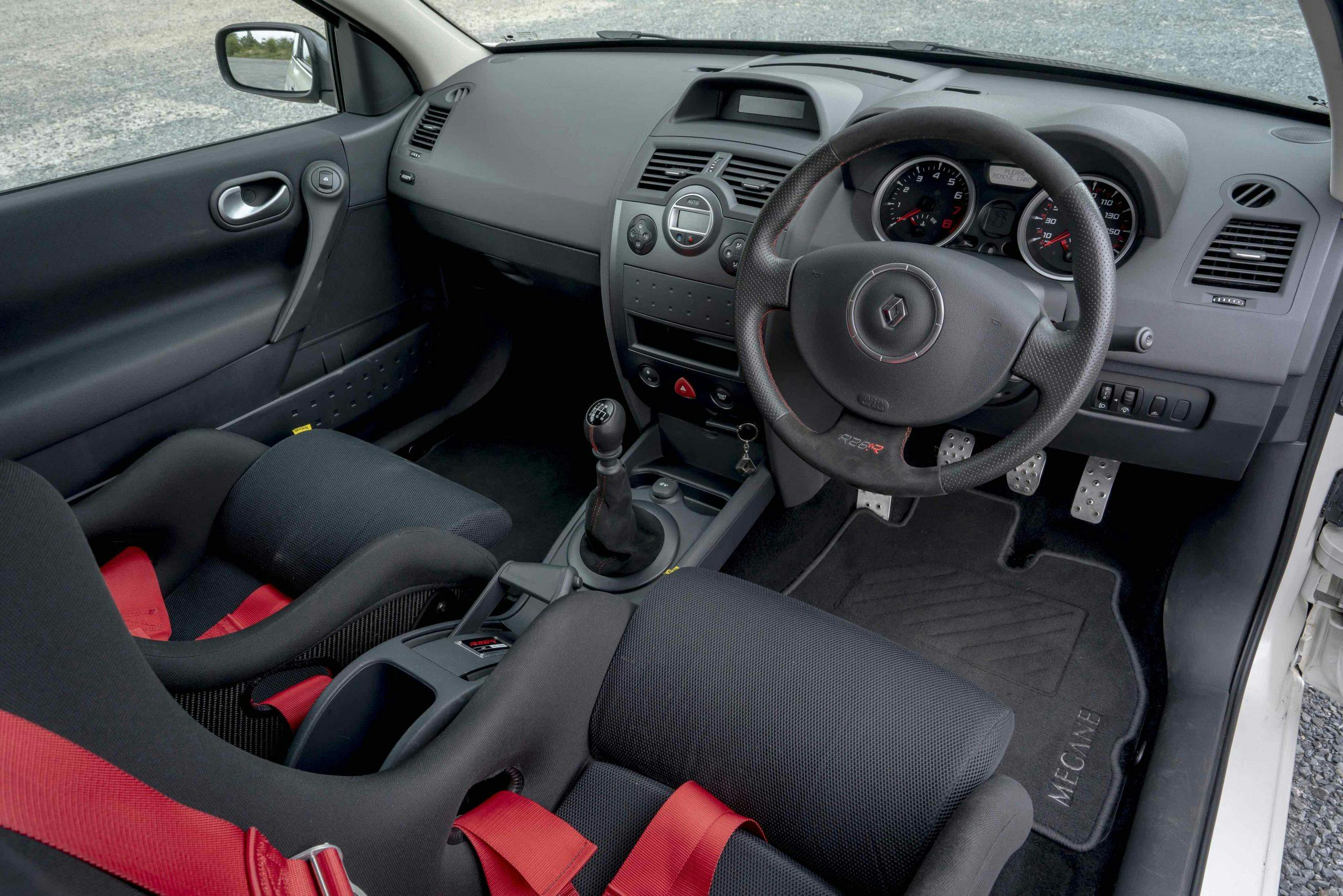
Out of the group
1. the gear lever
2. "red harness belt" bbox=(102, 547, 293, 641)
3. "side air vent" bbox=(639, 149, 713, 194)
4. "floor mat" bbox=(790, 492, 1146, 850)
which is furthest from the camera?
"side air vent" bbox=(639, 149, 713, 194)

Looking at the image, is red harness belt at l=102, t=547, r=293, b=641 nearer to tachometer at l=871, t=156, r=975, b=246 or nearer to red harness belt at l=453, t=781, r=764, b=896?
red harness belt at l=453, t=781, r=764, b=896

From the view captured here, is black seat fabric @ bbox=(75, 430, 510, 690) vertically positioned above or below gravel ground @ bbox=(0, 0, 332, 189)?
below

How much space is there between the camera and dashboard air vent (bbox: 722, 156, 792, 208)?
1.63m

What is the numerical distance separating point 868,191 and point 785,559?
35.2 inches

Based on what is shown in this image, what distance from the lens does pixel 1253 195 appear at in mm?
1313

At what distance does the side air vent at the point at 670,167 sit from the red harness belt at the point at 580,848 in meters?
1.15

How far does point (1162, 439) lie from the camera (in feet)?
4.81

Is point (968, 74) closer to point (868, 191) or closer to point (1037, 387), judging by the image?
point (868, 191)

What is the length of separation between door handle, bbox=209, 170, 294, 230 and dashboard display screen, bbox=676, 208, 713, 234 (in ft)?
2.95

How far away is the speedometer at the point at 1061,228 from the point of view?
1316mm

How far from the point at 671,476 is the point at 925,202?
80 cm

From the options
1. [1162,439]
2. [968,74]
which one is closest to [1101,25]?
[968,74]

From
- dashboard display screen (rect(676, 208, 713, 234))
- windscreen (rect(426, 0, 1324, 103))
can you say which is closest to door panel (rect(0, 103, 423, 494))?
windscreen (rect(426, 0, 1324, 103))

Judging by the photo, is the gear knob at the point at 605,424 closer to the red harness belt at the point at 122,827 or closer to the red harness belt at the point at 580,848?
the red harness belt at the point at 580,848
